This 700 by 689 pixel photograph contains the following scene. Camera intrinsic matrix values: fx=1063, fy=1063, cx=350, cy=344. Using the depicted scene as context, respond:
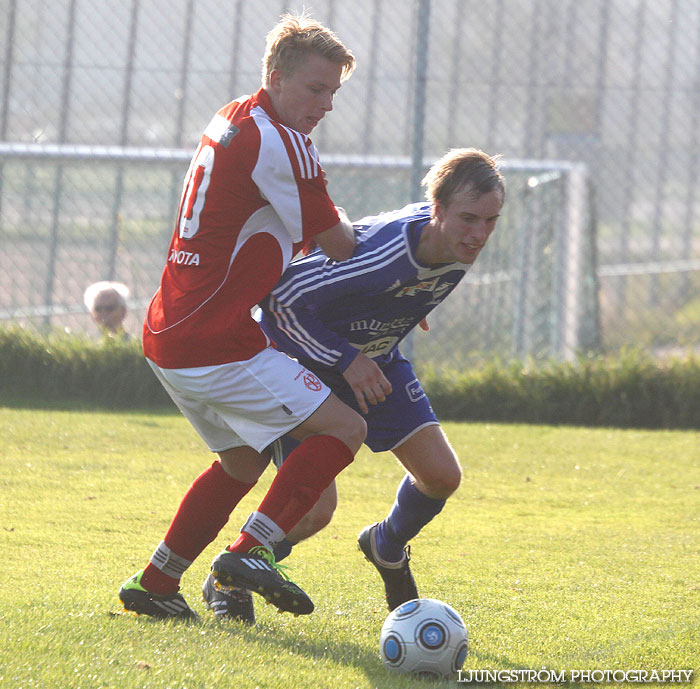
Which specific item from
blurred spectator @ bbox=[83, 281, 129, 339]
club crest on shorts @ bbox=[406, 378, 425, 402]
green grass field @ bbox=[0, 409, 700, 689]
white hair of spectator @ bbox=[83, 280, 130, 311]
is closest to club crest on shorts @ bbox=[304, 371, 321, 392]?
club crest on shorts @ bbox=[406, 378, 425, 402]

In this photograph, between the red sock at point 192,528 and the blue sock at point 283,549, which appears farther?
the blue sock at point 283,549

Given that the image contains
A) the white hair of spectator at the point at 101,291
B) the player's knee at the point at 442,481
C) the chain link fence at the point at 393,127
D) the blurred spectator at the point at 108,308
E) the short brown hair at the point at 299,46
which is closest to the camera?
Result: the short brown hair at the point at 299,46

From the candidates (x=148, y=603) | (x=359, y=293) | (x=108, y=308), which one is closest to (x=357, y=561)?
Answer: (x=148, y=603)

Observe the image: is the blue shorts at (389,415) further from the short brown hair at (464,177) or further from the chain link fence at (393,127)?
the chain link fence at (393,127)

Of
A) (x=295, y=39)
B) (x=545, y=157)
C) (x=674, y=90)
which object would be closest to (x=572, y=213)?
(x=545, y=157)

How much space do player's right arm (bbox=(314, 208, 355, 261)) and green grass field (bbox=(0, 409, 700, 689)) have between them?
1.13m

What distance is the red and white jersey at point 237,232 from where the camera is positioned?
9.80ft

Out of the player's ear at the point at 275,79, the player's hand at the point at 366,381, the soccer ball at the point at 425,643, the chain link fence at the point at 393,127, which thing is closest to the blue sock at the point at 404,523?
the player's hand at the point at 366,381

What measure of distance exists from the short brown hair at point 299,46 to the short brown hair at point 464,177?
45 centimetres

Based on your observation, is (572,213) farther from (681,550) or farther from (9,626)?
(9,626)

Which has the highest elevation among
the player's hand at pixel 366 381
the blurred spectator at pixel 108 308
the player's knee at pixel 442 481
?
the player's hand at pixel 366 381

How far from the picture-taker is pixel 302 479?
3039 mm

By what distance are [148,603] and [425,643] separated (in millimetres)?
884

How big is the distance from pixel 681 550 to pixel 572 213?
16.8ft
